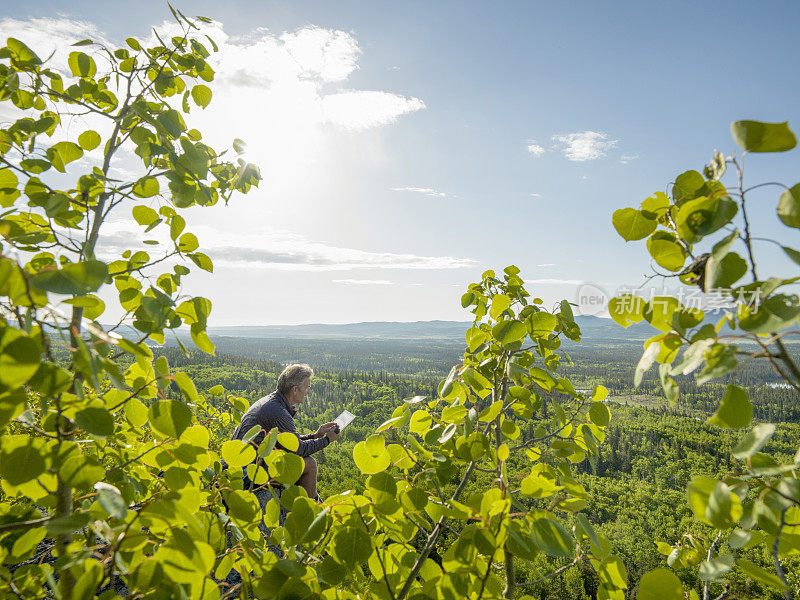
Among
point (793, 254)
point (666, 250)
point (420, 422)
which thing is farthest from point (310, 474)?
point (793, 254)

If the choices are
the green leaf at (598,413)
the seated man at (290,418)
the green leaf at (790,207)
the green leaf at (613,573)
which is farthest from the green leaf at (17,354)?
the seated man at (290,418)

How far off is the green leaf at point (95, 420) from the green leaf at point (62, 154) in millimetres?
778

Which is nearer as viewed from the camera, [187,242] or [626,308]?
[626,308]

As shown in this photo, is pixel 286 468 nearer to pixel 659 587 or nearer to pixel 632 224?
pixel 659 587

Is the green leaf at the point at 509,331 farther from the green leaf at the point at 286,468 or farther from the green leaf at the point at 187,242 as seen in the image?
the green leaf at the point at 187,242

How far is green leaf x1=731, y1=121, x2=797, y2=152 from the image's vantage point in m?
0.62

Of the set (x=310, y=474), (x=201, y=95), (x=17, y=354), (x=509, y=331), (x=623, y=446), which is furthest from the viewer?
(x=623, y=446)

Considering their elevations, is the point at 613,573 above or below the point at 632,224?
below

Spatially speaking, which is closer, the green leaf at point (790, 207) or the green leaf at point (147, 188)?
the green leaf at point (790, 207)

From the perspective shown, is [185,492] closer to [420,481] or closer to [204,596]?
[204,596]

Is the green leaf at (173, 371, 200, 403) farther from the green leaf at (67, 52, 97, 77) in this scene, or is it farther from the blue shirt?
the blue shirt

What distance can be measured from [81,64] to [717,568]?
2.01m

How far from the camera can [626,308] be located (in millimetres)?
818

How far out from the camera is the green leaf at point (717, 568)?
2.52 ft
